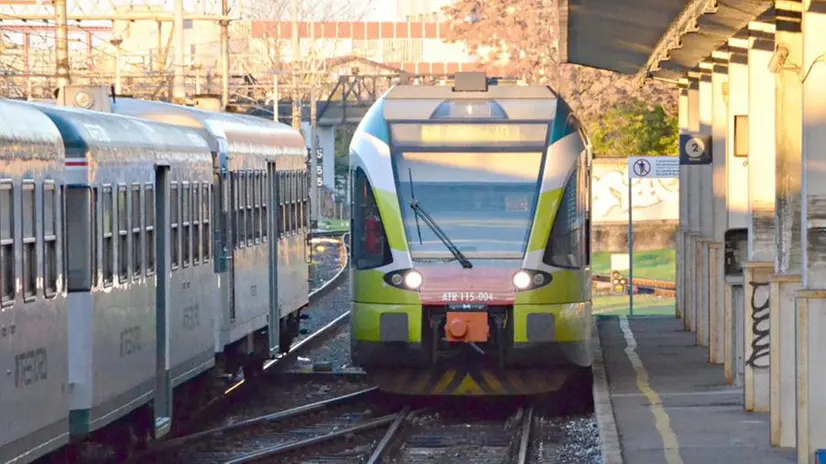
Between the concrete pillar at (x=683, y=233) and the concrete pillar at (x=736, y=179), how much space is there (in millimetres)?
6660

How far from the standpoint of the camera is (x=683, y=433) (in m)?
14.0

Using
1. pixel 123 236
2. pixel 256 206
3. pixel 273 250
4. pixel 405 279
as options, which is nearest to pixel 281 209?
pixel 273 250

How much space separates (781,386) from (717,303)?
6339 mm

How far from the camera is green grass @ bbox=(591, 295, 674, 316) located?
3136 cm

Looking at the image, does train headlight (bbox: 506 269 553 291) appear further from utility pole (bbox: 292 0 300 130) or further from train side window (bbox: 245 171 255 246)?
utility pole (bbox: 292 0 300 130)

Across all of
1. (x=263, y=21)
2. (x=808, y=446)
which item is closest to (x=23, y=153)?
(x=808, y=446)

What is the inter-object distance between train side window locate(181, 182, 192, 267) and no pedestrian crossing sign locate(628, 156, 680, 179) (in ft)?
45.7

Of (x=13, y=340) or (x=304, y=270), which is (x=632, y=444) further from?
(x=304, y=270)

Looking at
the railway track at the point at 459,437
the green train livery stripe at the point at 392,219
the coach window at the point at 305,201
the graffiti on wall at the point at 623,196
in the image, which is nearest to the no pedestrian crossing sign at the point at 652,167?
the coach window at the point at 305,201

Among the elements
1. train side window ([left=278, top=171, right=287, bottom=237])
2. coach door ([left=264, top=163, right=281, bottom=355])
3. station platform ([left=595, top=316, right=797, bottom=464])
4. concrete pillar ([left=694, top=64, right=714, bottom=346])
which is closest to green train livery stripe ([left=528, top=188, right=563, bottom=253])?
station platform ([left=595, top=316, right=797, bottom=464])

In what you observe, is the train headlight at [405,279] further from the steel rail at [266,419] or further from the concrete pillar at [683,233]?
the concrete pillar at [683,233]

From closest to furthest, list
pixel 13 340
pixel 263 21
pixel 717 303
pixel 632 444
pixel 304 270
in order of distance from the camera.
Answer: pixel 13 340 < pixel 632 444 < pixel 717 303 < pixel 304 270 < pixel 263 21

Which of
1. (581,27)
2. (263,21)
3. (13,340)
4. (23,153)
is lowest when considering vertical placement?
(13,340)

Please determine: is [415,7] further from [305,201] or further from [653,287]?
[305,201]
